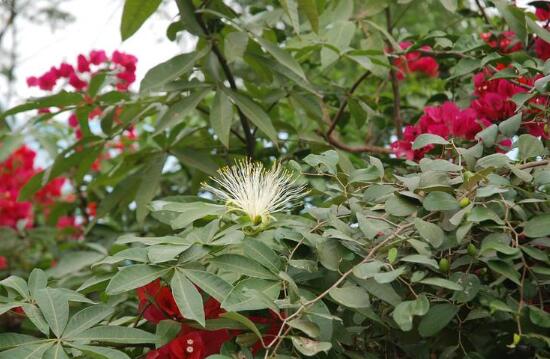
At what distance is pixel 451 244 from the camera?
89cm

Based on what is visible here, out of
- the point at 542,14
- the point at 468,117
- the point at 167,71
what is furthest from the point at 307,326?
the point at 542,14

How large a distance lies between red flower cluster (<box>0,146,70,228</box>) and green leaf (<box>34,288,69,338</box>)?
160cm

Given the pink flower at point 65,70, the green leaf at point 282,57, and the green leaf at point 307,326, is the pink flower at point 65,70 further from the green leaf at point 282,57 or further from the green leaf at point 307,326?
→ the green leaf at point 307,326

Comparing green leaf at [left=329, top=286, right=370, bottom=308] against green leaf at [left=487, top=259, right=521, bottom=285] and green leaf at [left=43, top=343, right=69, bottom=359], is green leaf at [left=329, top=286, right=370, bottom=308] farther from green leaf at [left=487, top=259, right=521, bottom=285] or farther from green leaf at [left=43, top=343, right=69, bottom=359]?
green leaf at [left=43, top=343, right=69, bottom=359]

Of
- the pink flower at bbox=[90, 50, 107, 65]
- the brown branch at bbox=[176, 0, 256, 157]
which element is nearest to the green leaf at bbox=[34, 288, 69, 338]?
the brown branch at bbox=[176, 0, 256, 157]

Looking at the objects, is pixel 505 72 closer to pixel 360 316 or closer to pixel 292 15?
pixel 292 15

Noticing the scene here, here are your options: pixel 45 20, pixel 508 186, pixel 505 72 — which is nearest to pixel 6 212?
pixel 45 20

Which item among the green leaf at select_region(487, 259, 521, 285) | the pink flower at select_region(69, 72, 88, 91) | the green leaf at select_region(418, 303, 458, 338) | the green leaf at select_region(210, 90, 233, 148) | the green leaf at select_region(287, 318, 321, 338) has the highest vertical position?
the pink flower at select_region(69, 72, 88, 91)

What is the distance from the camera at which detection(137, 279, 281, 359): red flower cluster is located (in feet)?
3.12

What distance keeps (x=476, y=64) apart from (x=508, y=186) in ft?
1.85

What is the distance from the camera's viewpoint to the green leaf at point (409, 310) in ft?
2.56

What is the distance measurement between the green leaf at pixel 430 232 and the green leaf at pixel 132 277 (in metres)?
0.32

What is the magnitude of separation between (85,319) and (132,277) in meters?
0.09

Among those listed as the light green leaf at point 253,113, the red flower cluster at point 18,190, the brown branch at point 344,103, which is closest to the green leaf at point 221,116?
the light green leaf at point 253,113
